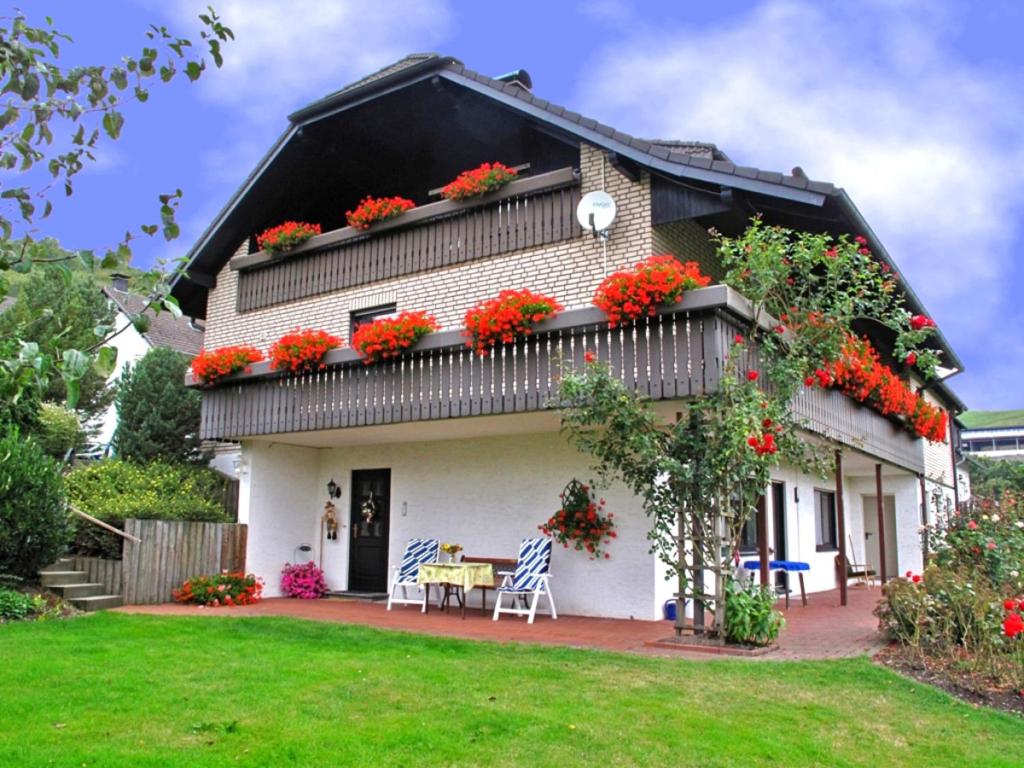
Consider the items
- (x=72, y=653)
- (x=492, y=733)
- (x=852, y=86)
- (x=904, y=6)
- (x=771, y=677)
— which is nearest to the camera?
(x=492, y=733)

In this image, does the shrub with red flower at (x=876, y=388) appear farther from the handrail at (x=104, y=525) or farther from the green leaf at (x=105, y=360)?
the handrail at (x=104, y=525)

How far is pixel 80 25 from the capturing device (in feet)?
9.96

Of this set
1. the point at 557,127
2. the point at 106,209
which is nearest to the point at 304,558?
the point at 557,127

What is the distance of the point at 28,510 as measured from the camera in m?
10.3

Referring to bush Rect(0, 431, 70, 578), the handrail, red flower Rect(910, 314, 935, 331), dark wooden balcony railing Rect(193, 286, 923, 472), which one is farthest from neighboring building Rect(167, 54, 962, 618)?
bush Rect(0, 431, 70, 578)

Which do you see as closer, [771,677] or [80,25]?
[80,25]

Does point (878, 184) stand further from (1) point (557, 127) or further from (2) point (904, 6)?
(2) point (904, 6)

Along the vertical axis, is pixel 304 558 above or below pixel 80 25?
below

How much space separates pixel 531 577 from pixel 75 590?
5798 millimetres

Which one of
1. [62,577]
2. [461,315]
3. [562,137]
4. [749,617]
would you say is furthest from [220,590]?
[562,137]

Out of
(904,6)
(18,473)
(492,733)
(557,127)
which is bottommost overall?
(492,733)

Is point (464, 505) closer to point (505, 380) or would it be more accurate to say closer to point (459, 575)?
point (459, 575)

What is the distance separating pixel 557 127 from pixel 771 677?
718cm

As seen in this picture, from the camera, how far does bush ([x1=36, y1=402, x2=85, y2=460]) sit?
16.0 meters
